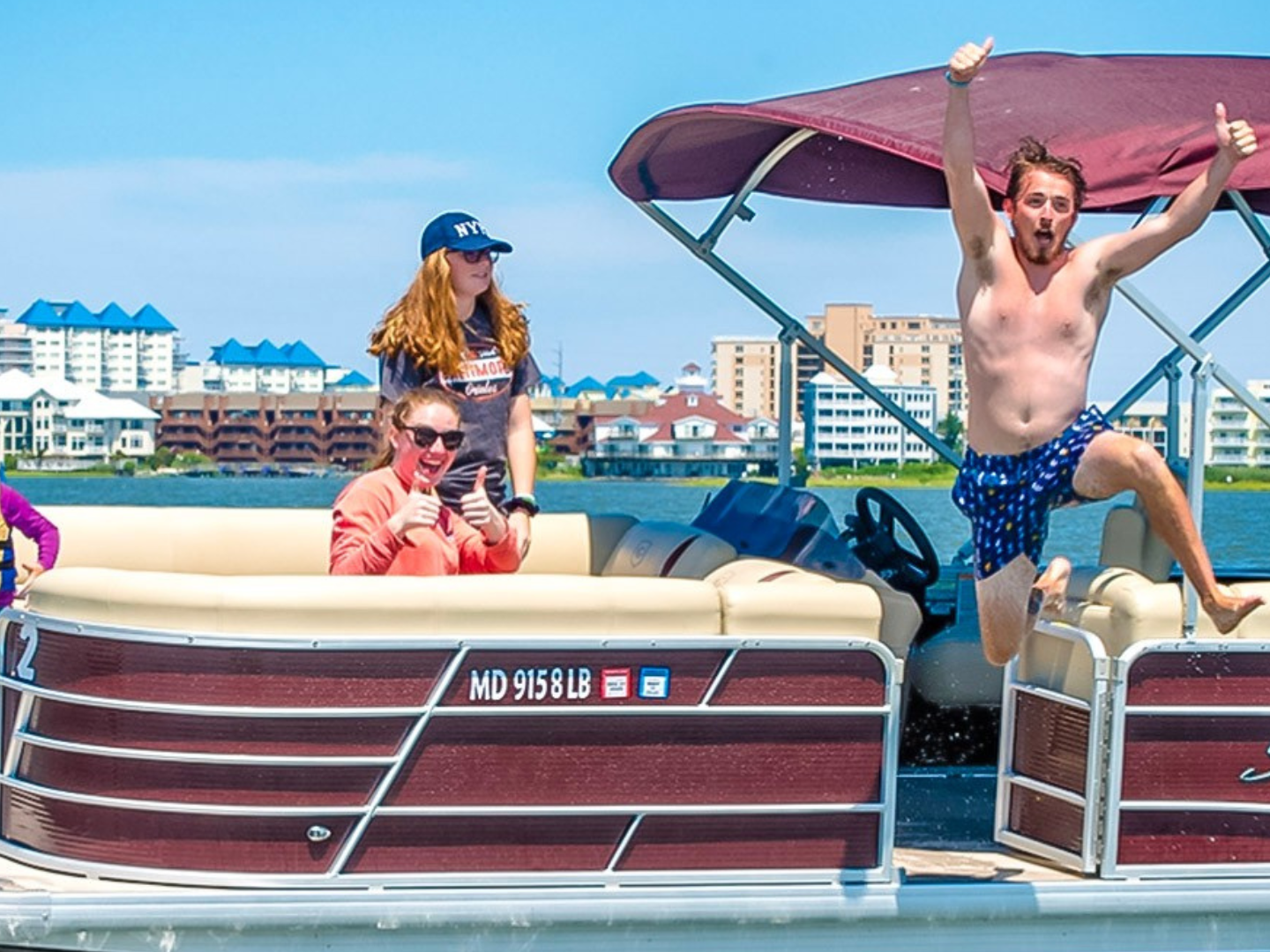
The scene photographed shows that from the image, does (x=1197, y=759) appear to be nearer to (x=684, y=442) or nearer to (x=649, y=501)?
(x=649, y=501)

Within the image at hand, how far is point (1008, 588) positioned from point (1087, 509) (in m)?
48.4

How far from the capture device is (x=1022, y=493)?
5.02 m

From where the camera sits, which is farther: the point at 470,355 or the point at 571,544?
the point at 571,544

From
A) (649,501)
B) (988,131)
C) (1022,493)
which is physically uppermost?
(988,131)

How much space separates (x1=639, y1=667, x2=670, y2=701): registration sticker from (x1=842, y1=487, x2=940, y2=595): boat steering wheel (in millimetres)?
1643

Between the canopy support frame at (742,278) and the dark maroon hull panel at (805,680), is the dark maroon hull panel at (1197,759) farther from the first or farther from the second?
the canopy support frame at (742,278)

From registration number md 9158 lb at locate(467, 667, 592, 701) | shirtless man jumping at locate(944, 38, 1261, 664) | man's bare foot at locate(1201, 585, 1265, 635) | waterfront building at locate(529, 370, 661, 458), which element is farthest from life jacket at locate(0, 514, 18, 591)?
waterfront building at locate(529, 370, 661, 458)

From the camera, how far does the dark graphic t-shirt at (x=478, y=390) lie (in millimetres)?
5863

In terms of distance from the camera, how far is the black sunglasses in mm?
5445

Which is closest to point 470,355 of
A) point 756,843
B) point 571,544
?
point 571,544

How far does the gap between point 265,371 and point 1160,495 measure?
17997 cm

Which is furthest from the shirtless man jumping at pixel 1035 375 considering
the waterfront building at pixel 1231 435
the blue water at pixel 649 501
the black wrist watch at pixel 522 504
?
the waterfront building at pixel 1231 435

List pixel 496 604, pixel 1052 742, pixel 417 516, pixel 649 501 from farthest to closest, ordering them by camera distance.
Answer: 1. pixel 649 501
2. pixel 1052 742
3. pixel 417 516
4. pixel 496 604

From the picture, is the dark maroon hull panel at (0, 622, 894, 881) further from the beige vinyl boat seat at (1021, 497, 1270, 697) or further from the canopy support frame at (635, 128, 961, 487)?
the canopy support frame at (635, 128, 961, 487)
